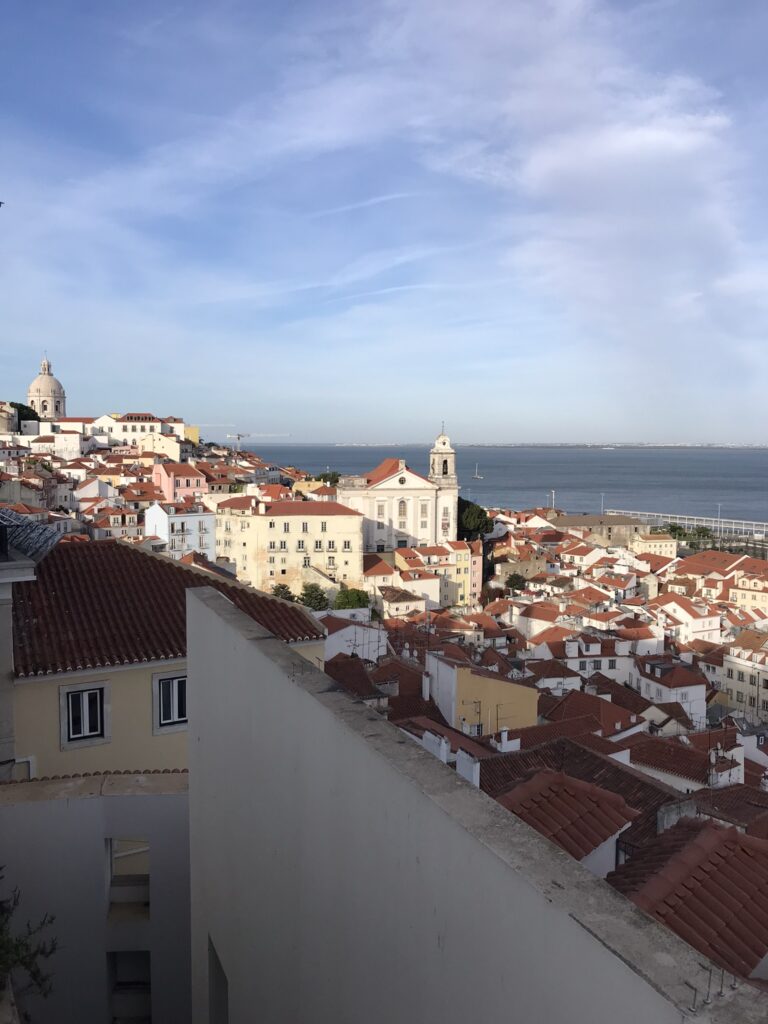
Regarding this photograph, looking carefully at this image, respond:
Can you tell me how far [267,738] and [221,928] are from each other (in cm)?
112

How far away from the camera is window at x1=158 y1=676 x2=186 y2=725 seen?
17.9ft

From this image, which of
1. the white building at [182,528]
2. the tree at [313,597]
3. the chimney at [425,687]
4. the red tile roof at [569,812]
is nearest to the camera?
the red tile roof at [569,812]

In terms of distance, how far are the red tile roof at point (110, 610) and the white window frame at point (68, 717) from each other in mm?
176

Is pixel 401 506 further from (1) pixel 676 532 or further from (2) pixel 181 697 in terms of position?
(2) pixel 181 697

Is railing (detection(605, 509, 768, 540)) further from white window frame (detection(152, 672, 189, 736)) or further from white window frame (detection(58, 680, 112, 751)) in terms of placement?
white window frame (detection(58, 680, 112, 751))

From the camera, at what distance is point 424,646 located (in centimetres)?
2238

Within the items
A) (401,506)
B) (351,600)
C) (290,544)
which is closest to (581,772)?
(351,600)

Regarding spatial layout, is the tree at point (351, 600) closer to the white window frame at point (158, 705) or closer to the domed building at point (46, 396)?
the white window frame at point (158, 705)

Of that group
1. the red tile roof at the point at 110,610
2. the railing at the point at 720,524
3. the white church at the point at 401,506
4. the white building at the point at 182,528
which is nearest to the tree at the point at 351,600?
the white building at the point at 182,528

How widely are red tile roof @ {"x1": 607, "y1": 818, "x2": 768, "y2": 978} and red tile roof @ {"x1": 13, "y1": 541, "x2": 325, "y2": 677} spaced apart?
309 cm

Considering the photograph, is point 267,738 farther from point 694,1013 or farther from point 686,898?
point 694,1013

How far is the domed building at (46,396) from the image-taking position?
73.9 m

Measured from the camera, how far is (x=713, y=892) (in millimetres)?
2246

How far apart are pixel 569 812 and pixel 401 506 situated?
141 ft
